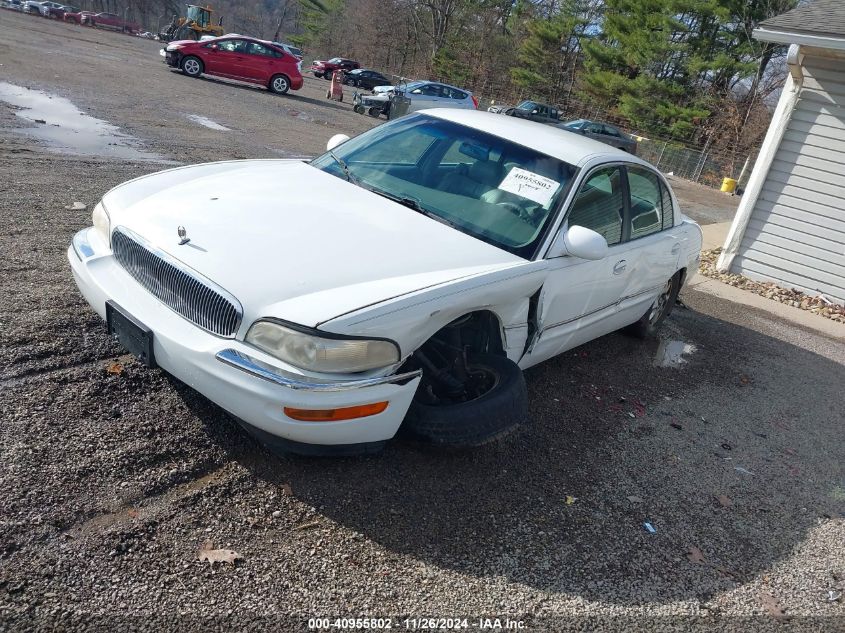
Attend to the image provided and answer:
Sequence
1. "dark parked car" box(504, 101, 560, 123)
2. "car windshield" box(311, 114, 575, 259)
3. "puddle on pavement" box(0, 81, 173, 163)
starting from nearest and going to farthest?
"car windshield" box(311, 114, 575, 259), "puddle on pavement" box(0, 81, 173, 163), "dark parked car" box(504, 101, 560, 123)

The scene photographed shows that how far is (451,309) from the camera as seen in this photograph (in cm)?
302

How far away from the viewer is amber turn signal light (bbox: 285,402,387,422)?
266cm

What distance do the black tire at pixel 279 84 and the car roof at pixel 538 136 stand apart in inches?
806

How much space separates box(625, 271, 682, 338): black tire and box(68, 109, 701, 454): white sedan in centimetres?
93

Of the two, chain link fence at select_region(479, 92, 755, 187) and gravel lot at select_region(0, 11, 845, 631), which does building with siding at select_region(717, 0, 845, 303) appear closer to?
gravel lot at select_region(0, 11, 845, 631)

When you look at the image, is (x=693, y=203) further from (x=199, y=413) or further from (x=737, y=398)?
(x=199, y=413)

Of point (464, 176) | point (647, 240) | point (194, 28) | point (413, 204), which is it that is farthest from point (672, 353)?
point (194, 28)

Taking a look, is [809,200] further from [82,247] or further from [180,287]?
[82,247]

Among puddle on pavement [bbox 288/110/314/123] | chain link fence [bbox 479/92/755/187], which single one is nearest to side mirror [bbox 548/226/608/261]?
puddle on pavement [bbox 288/110/314/123]

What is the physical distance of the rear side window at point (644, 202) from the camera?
4652mm

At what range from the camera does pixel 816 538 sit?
356 centimetres

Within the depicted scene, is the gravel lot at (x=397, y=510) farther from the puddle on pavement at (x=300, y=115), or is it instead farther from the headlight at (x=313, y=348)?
the puddle on pavement at (x=300, y=115)

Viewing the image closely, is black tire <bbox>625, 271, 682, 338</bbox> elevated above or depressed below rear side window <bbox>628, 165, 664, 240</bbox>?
below

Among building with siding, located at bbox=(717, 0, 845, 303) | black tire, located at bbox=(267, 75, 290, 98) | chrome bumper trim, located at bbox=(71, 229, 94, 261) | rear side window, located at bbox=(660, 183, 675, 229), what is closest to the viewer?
chrome bumper trim, located at bbox=(71, 229, 94, 261)
